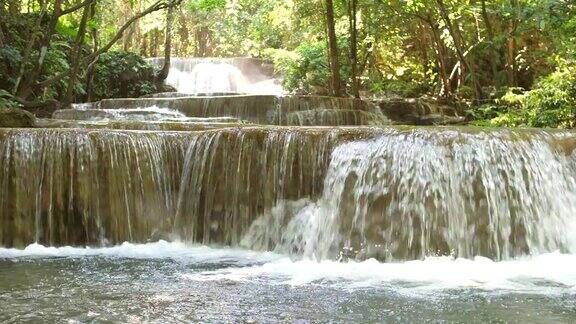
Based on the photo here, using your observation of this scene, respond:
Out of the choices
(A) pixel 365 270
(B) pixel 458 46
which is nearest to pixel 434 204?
(A) pixel 365 270

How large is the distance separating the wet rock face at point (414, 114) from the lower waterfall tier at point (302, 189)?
23.6ft

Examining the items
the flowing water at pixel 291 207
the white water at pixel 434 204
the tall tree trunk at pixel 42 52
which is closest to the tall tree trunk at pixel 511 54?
the flowing water at pixel 291 207

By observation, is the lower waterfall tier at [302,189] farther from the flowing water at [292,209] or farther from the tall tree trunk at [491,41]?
the tall tree trunk at [491,41]

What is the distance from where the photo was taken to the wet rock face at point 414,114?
14730 millimetres

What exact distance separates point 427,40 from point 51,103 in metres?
11.2

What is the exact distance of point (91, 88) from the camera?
54.6 ft

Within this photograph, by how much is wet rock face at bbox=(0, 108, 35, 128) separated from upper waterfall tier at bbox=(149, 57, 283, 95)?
Result: 13.7 meters

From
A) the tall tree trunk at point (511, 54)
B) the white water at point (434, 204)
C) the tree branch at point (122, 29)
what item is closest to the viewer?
the white water at point (434, 204)

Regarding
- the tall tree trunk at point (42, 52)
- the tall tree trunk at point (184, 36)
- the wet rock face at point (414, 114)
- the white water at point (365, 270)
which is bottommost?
the white water at point (365, 270)

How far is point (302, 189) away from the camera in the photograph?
7.27 meters

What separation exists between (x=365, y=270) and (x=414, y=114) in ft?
32.0

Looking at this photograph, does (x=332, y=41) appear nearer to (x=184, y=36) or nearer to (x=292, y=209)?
(x=292, y=209)

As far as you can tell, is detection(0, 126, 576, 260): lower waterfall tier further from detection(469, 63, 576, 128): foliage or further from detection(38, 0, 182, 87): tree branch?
detection(38, 0, 182, 87): tree branch

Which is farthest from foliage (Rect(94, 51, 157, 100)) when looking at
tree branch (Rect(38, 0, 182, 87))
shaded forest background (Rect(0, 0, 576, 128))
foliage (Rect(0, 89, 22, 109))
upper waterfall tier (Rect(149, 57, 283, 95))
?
foliage (Rect(0, 89, 22, 109))
